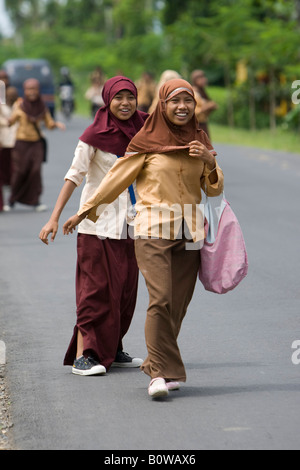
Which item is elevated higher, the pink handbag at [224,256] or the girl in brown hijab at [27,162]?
the pink handbag at [224,256]

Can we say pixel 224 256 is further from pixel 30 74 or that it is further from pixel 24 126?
pixel 30 74

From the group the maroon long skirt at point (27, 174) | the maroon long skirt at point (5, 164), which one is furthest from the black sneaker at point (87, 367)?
the maroon long skirt at point (5, 164)

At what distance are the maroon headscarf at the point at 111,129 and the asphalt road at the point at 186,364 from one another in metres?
1.36

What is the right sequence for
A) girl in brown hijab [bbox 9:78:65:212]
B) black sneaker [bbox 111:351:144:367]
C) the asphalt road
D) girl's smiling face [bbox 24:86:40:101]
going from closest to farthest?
the asphalt road, black sneaker [bbox 111:351:144:367], girl's smiling face [bbox 24:86:40:101], girl in brown hijab [bbox 9:78:65:212]

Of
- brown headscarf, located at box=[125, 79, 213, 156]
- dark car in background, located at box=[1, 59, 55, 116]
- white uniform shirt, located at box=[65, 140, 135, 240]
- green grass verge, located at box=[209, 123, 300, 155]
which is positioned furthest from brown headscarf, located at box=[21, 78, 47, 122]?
dark car in background, located at box=[1, 59, 55, 116]

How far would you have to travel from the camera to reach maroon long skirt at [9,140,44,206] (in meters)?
15.9

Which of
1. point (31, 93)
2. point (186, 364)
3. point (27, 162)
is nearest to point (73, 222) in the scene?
point (186, 364)

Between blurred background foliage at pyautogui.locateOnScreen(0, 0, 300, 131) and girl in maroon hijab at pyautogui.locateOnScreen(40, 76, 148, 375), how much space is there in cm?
2096

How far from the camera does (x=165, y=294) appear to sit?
20.2 ft

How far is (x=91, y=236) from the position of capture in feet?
22.3

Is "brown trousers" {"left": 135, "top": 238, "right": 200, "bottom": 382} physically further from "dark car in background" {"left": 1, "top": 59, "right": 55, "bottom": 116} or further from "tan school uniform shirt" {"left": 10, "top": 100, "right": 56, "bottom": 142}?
"dark car in background" {"left": 1, "top": 59, "right": 55, "bottom": 116}

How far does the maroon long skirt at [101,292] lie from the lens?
6.76m

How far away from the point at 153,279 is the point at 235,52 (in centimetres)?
2772

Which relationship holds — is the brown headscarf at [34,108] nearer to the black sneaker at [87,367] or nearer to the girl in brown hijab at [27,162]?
the girl in brown hijab at [27,162]
